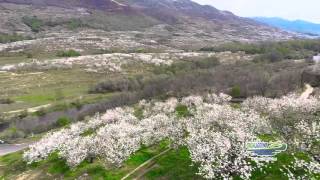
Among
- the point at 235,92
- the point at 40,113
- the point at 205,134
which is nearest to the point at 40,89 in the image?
the point at 40,113

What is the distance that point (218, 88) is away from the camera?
118938 mm

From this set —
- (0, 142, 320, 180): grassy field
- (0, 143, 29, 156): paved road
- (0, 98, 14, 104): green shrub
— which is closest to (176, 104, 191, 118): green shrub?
(0, 142, 320, 180): grassy field

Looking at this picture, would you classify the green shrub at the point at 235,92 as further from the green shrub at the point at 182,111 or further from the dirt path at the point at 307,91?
the green shrub at the point at 182,111

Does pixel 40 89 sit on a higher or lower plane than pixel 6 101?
lower

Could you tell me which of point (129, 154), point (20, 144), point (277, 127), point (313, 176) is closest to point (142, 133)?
point (129, 154)

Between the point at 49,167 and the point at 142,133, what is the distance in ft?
51.0

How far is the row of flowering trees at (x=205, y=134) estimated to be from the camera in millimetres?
54125

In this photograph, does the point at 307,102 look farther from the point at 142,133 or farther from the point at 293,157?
the point at 142,133

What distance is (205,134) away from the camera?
59.1 metres

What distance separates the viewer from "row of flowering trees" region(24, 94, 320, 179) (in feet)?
178

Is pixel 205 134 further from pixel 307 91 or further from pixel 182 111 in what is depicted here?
pixel 307 91

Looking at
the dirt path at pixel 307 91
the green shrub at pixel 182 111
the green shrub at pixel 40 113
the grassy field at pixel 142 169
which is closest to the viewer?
the grassy field at pixel 142 169

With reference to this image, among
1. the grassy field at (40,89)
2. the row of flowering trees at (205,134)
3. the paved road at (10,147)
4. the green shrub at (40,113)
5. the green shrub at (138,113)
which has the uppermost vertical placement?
the row of flowering trees at (205,134)

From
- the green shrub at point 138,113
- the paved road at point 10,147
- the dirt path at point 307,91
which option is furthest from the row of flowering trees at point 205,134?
the paved road at point 10,147
